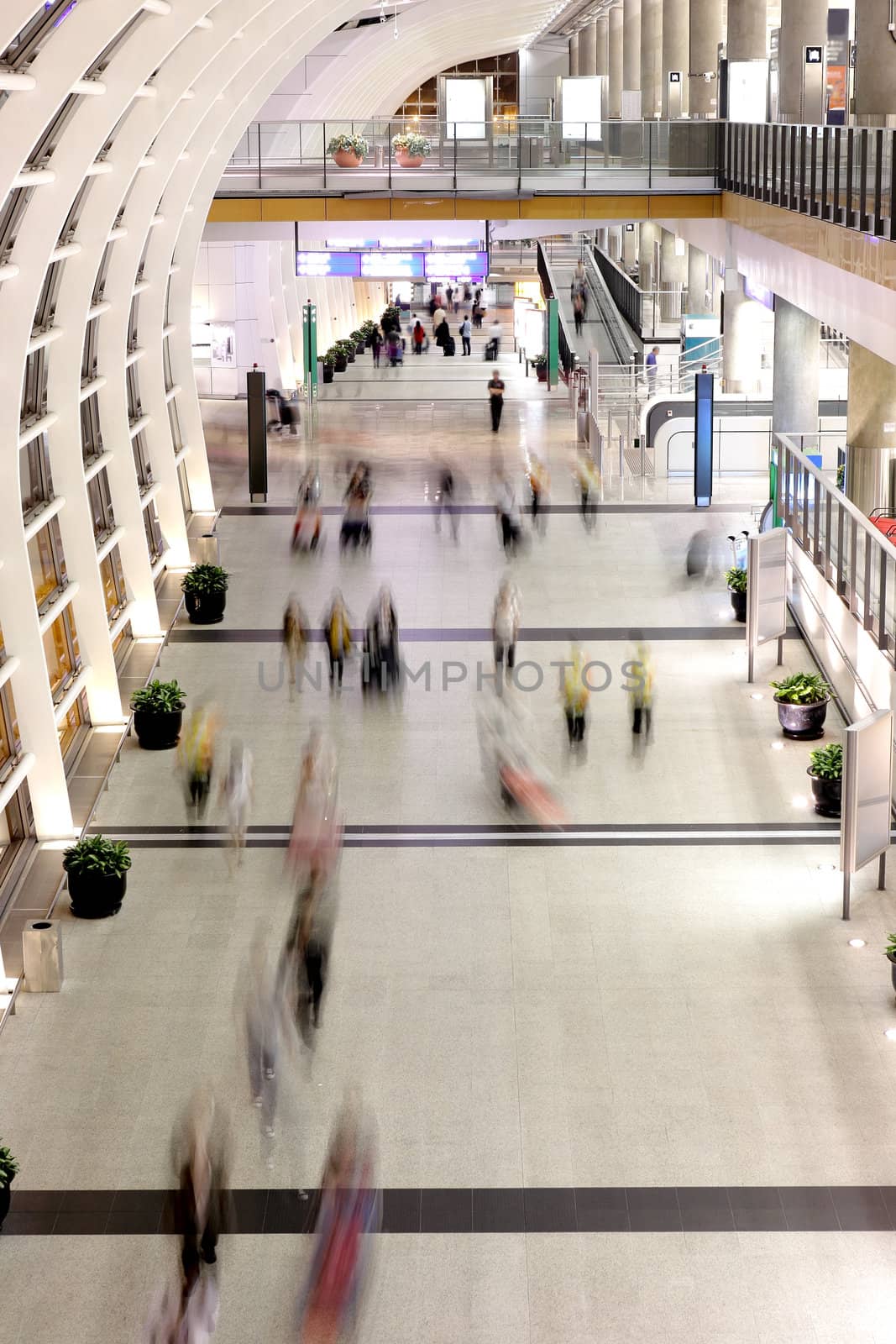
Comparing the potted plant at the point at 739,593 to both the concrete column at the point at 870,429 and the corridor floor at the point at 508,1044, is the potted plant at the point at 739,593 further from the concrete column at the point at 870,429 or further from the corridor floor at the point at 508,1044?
the concrete column at the point at 870,429

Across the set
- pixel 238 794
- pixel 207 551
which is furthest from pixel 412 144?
pixel 238 794

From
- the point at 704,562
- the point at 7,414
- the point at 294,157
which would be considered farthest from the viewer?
the point at 294,157

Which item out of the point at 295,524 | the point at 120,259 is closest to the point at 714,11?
the point at 295,524

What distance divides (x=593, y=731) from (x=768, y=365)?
82.0 ft

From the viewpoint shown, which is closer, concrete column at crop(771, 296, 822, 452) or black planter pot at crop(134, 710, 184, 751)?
black planter pot at crop(134, 710, 184, 751)

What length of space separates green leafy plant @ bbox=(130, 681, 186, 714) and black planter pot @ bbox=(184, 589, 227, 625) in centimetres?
409

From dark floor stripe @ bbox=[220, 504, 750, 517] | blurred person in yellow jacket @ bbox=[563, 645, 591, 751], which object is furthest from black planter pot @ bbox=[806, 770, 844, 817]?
dark floor stripe @ bbox=[220, 504, 750, 517]

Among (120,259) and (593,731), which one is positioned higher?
(120,259)

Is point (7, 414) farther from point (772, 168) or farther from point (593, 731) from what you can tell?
point (772, 168)

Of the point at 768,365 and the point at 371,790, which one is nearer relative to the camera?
the point at 371,790

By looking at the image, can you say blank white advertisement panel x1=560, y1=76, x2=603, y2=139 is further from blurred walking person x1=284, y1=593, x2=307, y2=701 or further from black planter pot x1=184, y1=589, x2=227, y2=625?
blurred walking person x1=284, y1=593, x2=307, y2=701

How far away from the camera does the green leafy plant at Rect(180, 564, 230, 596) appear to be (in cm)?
2197

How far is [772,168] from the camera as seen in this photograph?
2620 cm

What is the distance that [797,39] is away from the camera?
108ft
